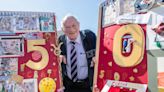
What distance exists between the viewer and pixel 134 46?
8.15ft

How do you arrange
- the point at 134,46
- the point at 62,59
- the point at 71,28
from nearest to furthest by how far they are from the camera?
the point at 134,46 → the point at 71,28 → the point at 62,59

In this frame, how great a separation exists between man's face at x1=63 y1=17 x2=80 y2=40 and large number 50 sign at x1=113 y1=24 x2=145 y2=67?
0.61m

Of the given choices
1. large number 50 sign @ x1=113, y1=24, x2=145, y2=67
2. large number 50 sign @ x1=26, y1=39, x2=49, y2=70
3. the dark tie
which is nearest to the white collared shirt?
the dark tie

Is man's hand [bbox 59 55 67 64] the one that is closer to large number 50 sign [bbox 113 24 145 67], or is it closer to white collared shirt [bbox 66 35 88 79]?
white collared shirt [bbox 66 35 88 79]

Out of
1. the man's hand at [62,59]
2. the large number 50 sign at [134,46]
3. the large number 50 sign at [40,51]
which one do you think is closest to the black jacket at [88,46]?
the man's hand at [62,59]

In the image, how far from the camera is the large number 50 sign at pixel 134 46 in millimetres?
2436

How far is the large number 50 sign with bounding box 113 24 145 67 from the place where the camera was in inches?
95.9

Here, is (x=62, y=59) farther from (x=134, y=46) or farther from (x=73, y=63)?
(x=134, y=46)

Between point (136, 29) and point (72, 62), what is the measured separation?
0.92m

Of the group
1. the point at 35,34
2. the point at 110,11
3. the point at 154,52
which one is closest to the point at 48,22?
the point at 35,34

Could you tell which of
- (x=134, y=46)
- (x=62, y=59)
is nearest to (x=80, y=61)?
(x=62, y=59)

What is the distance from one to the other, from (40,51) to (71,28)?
35 cm

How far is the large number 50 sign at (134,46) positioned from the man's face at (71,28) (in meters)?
0.61

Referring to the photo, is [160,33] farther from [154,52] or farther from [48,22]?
[48,22]
